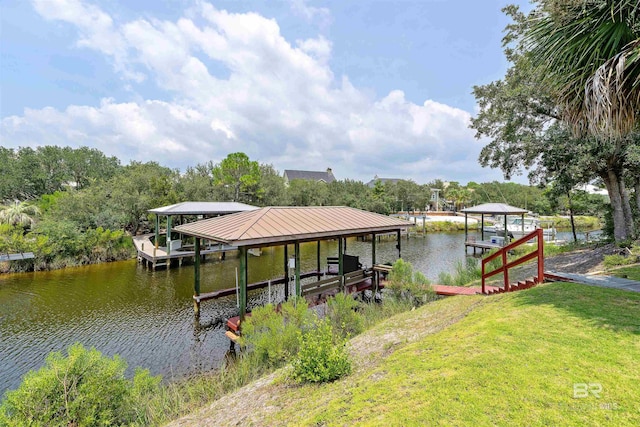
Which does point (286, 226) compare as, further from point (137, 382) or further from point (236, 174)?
point (236, 174)

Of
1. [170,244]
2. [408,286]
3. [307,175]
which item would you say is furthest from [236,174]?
[307,175]

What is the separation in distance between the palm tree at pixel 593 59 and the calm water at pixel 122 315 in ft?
30.9

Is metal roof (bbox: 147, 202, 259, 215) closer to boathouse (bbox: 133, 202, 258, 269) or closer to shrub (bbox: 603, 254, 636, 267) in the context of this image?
boathouse (bbox: 133, 202, 258, 269)

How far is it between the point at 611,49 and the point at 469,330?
16.8 ft

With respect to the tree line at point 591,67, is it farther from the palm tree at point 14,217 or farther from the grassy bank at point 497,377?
the palm tree at point 14,217

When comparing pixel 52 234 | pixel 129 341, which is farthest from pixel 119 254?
pixel 129 341

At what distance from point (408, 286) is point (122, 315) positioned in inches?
385

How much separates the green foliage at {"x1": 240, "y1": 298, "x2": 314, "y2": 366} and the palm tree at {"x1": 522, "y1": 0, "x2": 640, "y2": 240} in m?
6.35

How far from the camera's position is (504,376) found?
299 cm

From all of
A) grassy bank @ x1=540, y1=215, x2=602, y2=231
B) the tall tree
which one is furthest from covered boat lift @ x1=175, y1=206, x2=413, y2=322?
grassy bank @ x1=540, y1=215, x2=602, y2=231

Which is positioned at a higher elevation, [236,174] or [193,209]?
[236,174]

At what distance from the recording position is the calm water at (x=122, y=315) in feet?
24.2

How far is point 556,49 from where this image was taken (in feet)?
16.5

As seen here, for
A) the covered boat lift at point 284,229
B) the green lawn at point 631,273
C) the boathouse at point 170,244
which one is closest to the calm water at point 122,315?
the boathouse at point 170,244
